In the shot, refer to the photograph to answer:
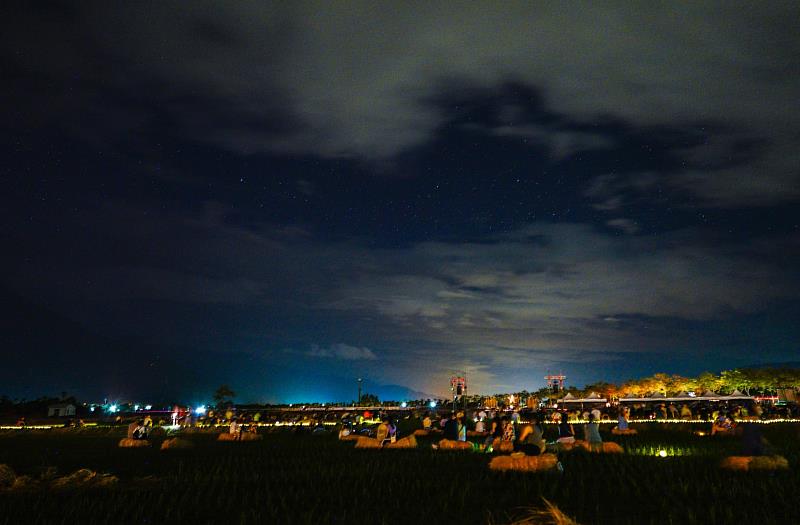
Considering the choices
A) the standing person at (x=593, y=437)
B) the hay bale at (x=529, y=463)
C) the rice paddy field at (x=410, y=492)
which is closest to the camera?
the rice paddy field at (x=410, y=492)

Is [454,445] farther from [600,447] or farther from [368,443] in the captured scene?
[600,447]

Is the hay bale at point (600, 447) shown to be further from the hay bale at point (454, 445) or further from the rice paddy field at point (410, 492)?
the hay bale at point (454, 445)

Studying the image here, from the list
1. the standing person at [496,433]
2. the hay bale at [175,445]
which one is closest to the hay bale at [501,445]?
the standing person at [496,433]

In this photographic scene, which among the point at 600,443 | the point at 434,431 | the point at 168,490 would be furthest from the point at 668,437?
the point at 168,490

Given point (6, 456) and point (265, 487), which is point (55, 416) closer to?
point (6, 456)

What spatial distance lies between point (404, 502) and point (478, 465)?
574 cm

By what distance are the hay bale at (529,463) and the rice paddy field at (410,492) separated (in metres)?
0.43

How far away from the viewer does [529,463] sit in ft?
47.5

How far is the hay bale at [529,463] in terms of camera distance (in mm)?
14406

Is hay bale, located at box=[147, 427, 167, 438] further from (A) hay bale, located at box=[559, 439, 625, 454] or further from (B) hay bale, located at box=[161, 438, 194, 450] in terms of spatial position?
(A) hay bale, located at box=[559, 439, 625, 454]

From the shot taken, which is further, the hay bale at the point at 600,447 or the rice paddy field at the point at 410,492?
the hay bale at the point at 600,447

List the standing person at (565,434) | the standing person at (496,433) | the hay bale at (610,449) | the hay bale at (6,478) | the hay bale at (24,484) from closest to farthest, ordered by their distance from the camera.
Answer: the hay bale at (24,484) < the hay bale at (6,478) < the hay bale at (610,449) < the standing person at (565,434) < the standing person at (496,433)

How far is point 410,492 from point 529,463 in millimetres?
3786

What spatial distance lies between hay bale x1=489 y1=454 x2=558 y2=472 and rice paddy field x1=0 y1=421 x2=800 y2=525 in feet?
1.42
